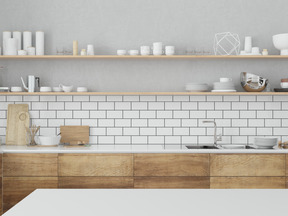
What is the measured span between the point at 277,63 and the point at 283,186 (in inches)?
63.7

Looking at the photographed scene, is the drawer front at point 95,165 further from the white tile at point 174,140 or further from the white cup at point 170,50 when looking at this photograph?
the white cup at point 170,50

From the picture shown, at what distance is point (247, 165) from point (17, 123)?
9.48 feet

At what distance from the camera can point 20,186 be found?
3467 millimetres

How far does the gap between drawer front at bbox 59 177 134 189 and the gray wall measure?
49.3 inches

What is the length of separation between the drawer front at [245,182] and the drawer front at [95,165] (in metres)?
0.96

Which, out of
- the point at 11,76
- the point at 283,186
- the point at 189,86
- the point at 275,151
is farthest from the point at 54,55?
the point at 283,186

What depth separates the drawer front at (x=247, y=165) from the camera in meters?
3.45

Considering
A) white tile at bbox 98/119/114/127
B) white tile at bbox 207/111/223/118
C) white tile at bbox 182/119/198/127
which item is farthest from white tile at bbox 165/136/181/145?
white tile at bbox 98/119/114/127

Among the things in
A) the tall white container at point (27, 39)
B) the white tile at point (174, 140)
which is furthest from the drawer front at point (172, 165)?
the tall white container at point (27, 39)

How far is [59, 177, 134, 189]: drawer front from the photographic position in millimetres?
3475

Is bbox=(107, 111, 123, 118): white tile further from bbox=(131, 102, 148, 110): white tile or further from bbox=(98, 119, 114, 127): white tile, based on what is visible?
bbox=(131, 102, 148, 110): white tile
